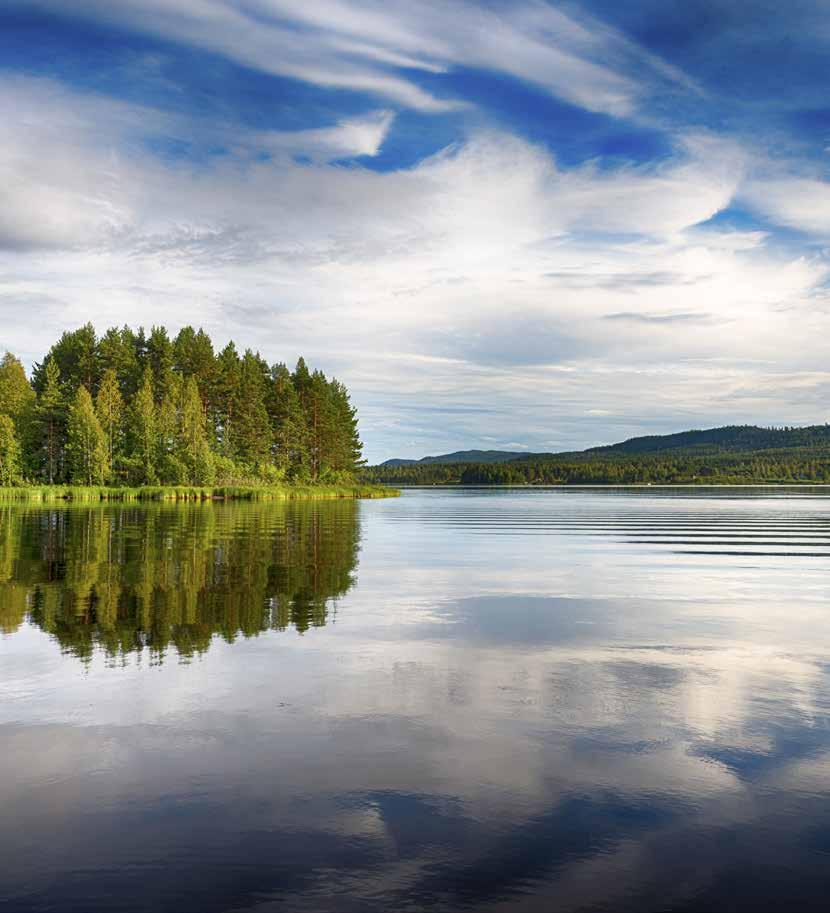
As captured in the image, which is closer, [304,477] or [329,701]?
[329,701]

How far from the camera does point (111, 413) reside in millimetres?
91375

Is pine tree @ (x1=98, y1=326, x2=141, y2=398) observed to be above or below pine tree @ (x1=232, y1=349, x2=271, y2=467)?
above

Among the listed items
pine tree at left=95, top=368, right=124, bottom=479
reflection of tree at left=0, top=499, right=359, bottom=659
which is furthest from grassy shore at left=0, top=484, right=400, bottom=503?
reflection of tree at left=0, top=499, right=359, bottom=659

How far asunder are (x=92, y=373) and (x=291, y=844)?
4232 inches

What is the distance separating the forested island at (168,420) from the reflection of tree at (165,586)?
58.1 m

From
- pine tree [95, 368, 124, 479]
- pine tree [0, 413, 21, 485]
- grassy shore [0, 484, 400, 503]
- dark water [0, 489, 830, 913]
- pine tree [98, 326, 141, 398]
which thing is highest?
pine tree [98, 326, 141, 398]

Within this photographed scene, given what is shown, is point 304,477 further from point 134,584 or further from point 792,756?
point 792,756

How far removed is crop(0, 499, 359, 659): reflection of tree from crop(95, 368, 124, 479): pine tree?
63.7 metres

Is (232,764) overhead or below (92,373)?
below

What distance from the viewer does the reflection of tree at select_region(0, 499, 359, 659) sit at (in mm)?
11703

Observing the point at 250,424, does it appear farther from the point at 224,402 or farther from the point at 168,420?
the point at 168,420

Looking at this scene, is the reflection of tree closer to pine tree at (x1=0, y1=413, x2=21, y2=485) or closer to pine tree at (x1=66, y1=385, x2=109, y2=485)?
pine tree at (x1=66, y1=385, x2=109, y2=485)

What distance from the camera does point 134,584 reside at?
53.7ft

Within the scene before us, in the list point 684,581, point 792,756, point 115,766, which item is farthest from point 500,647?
point 684,581
